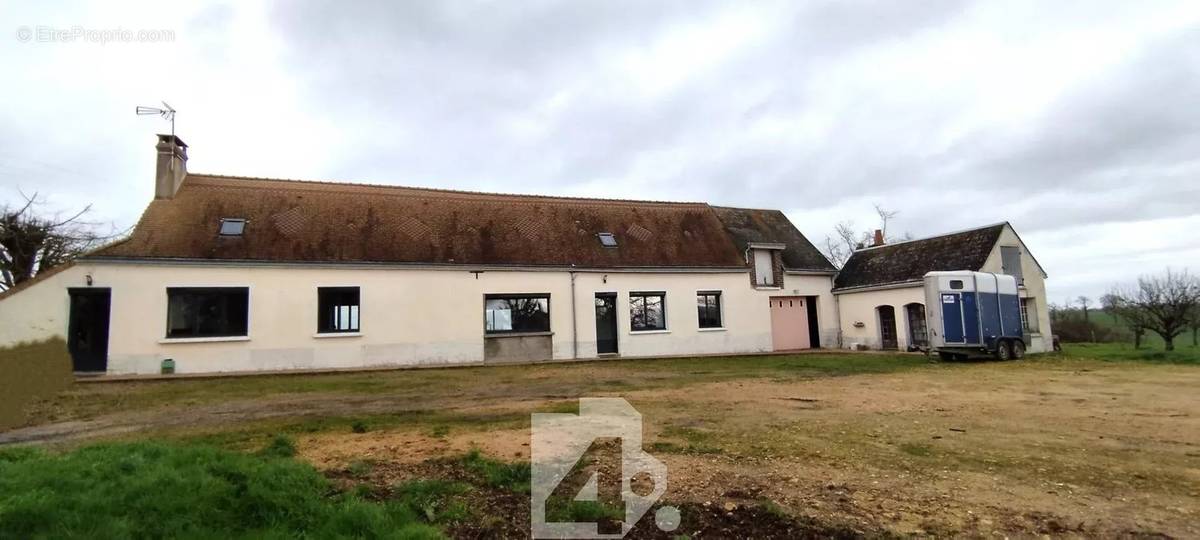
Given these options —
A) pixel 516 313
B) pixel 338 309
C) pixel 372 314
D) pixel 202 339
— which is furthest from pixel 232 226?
pixel 516 313

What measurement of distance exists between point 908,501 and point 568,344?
645 inches

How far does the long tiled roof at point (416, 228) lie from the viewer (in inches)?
698

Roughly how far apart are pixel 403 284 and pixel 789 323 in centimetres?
1485

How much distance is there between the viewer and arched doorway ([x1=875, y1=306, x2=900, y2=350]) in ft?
75.7

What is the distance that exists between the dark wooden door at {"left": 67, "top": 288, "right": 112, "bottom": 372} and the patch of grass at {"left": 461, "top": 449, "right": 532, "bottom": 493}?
632 inches

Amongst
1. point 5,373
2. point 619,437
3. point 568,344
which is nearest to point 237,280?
point 5,373

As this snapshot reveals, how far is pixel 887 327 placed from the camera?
919 inches

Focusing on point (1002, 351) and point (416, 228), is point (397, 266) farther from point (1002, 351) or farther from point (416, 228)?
point (1002, 351)

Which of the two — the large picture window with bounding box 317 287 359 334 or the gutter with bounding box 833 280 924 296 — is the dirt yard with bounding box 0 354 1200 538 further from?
the gutter with bounding box 833 280 924 296

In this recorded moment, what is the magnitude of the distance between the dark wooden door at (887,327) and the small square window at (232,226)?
22370mm

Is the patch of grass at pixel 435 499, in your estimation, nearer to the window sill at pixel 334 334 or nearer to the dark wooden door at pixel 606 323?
the window sill at pixel 334 334

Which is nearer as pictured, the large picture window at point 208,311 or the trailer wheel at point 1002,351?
the large picture window at point 208,311

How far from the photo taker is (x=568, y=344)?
2042 cm

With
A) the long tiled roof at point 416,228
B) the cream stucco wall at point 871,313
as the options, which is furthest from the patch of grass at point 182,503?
the cream stucco wall at point 871,313
